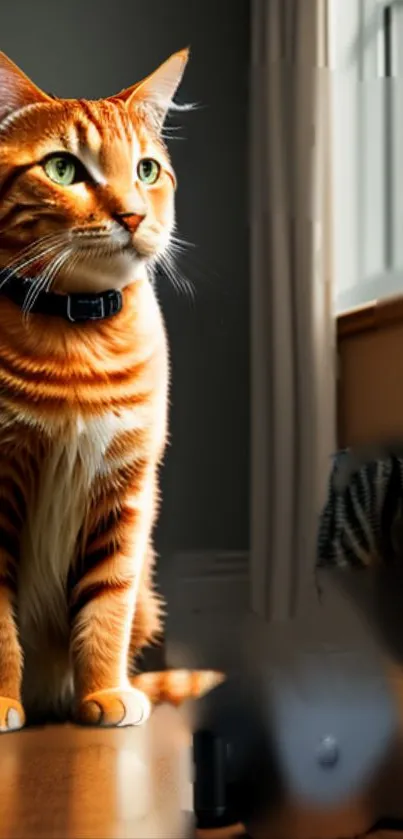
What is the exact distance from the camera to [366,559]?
138 cm

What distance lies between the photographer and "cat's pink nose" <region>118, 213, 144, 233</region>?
4.32 feet

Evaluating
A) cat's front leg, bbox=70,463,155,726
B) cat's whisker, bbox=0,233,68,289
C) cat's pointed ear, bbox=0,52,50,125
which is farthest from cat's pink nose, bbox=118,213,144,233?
cat's front leg, bbox=70,463,155,726

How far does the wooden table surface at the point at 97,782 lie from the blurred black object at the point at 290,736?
0.23 feet

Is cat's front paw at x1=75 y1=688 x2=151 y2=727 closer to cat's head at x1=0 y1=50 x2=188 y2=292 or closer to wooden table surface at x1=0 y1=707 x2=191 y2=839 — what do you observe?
wooden table surface at x1=0 y1=707 x2=191 y2=839

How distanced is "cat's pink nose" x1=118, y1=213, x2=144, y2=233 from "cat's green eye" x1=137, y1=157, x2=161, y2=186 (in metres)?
0.07

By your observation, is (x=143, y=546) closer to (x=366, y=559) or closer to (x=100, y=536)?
(x=100, y=536)

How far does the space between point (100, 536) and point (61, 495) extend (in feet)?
0.30

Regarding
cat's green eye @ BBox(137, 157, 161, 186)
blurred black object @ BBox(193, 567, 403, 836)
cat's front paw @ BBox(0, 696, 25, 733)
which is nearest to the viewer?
blurred black object @ BBox(193, 567, 403, 836)

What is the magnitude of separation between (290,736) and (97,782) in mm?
300

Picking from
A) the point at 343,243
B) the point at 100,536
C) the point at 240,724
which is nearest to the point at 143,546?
the point at 100,536

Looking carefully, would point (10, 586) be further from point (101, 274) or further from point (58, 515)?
point (101, 274)

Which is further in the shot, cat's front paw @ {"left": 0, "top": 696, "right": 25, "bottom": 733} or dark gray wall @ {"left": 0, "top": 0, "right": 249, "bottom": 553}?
dark gray wall @ {"left": 0, "top": 0, "right": 249, "bottom": 553}

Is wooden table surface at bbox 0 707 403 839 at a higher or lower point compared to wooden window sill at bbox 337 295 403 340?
lower

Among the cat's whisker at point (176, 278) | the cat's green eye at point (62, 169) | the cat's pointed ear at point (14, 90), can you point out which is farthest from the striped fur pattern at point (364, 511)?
the cat's pointed ear at point (14, 90)
